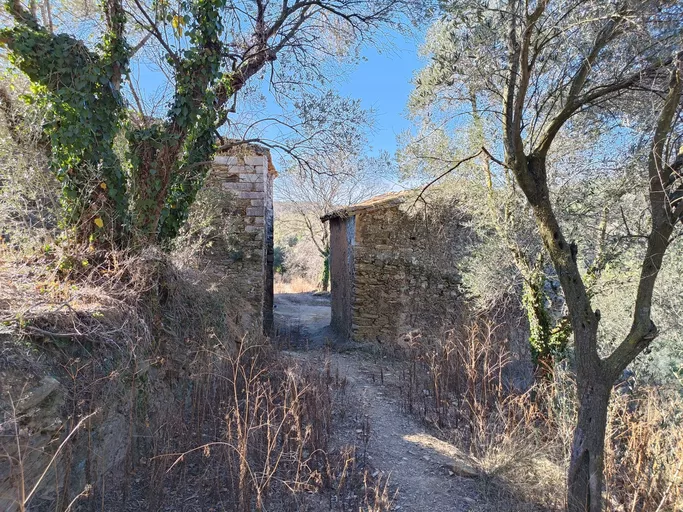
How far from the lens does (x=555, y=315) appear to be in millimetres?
6449

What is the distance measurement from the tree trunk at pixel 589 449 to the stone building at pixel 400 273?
5.54m

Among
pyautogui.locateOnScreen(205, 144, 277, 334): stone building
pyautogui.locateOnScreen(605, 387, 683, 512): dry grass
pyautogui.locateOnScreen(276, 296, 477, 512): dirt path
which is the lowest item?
pyautogui.locateOnScreen(276, 296, 477, 512): dirt path

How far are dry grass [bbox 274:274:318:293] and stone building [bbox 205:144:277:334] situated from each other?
13.4m

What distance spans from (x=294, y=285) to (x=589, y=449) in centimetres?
2054

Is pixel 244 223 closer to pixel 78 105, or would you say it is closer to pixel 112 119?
pixel 112 119

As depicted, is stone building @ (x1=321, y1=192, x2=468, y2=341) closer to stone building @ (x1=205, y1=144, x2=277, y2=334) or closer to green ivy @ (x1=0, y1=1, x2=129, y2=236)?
stone building @ (x1=205, y1=144, x2=277, y2=334)

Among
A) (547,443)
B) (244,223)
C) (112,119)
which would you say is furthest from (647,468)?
(244,223)

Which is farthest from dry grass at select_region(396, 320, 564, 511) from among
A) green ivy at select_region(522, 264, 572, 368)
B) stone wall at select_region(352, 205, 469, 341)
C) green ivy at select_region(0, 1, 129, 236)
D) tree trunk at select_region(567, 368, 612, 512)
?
green ivy at select_region(0, 1, 129, 236)

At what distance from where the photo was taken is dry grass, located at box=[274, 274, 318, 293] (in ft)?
73.2

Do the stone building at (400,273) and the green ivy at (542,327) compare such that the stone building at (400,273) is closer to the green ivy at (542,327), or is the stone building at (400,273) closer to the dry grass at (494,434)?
the green ivy at (542,327)

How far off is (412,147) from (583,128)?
2240 mm

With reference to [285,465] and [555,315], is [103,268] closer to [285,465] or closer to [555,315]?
[285,465]

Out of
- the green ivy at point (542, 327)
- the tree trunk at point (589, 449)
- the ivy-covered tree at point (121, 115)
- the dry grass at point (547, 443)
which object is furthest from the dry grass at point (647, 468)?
the ivy-covered tree at point (121, 115)

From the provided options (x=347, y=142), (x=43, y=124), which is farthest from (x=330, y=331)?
(x=43, y=124)
